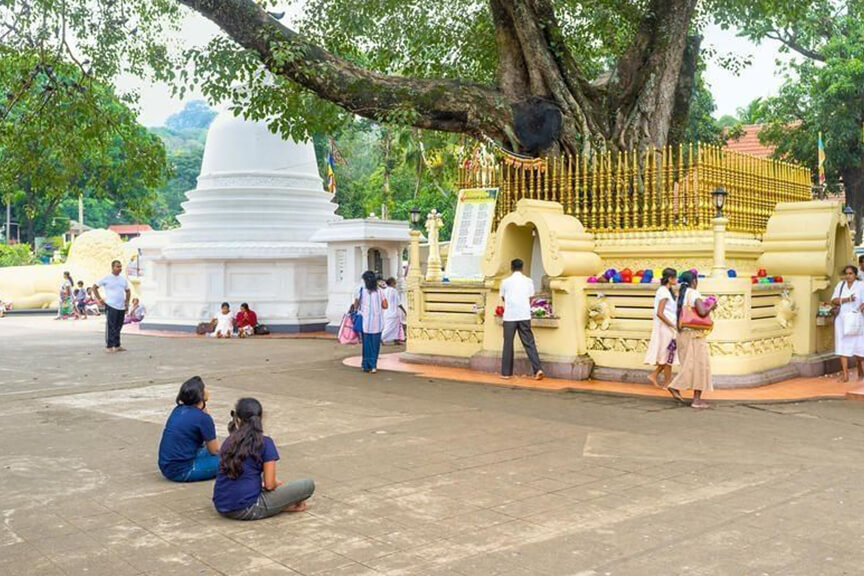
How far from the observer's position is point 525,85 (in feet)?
44.6

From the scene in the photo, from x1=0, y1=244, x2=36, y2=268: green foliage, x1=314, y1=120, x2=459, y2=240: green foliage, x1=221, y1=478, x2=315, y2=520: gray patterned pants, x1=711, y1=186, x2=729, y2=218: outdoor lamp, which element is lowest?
x1=221, y1=478, x2=315, y2=520: gray patterned pants

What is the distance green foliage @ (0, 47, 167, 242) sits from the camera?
12.8 meters

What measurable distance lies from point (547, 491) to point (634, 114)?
29.8 ft

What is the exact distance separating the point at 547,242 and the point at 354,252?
960cm

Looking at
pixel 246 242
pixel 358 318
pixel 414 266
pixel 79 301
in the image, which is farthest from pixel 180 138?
pixel 414 266

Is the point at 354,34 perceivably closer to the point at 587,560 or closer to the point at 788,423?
the point at 788,423

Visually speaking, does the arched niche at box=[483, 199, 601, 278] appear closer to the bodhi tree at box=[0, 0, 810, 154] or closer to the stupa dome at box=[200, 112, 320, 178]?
the bodhi tree at box=[0, 0, 810, 154]

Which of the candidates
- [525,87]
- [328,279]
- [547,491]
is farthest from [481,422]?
[328,279]

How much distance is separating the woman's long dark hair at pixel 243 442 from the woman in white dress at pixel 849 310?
27.0 ft

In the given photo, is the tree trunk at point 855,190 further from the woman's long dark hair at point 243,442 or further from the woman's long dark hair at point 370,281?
the woman's long dark hair at point 243,442

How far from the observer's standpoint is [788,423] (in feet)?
28.5

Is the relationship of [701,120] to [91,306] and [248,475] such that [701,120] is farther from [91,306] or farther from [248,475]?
[248,475]

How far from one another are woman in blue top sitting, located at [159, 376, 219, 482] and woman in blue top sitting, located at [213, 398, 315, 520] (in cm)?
94

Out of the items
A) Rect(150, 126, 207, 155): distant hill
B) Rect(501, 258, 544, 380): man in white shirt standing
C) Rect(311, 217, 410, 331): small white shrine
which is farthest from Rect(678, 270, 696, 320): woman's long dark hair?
Rect(150, 126, 207, 155): distant hill
